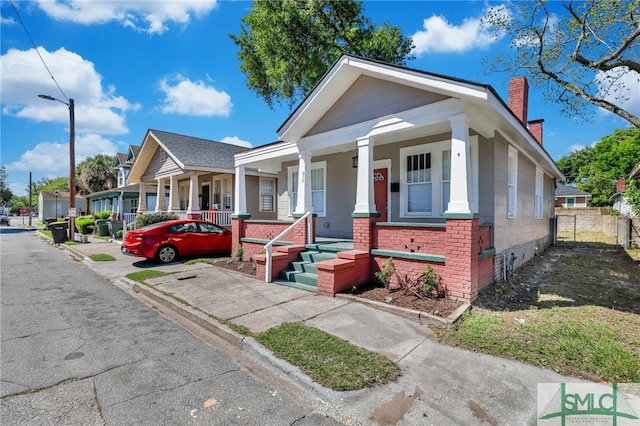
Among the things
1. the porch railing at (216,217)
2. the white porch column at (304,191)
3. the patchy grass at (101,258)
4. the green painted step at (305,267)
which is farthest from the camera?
the porch railing at (216,217)

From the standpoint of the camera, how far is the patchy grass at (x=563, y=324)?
3545mm

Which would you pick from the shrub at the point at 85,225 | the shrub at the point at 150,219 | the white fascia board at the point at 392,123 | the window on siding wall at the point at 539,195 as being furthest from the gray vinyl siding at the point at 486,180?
the shrub at the point at 85,225

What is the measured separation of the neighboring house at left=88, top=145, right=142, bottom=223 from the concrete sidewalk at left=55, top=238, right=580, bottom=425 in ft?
55.3

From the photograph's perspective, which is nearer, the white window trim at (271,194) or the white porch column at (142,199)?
the white window trim at (271,194)

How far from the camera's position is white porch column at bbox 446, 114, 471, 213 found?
5.51 m

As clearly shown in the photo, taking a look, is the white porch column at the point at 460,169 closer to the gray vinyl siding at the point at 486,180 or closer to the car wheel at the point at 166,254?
the gray vinyl siding at the point at 486,180

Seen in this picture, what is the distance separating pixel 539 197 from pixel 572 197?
3510cm

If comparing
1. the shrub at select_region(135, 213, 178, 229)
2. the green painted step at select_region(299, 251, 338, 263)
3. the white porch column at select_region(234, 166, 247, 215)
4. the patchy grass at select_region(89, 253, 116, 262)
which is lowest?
the patchy grass at select_region(89, 253, 116, 262)

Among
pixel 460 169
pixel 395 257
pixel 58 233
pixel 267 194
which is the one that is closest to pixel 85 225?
pixel 58 233

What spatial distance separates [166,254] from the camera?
34.2ft

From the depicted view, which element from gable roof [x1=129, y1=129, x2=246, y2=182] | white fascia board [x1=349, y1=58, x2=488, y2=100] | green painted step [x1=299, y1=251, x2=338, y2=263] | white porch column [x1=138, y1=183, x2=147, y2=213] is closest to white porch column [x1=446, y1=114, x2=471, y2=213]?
white fascia board [x1=349, y1=58, x2=488, y2=100]

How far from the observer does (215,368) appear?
11.7 feet

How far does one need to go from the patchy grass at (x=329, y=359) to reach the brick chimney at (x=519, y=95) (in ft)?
30.6

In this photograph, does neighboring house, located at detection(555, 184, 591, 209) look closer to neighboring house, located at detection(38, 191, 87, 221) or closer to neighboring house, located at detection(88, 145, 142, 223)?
neighboring house, located at detection(88, 145, 142, 223)
